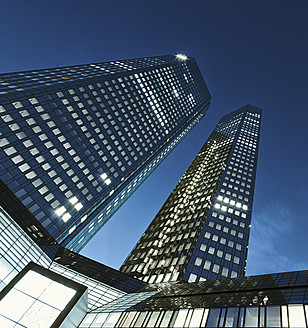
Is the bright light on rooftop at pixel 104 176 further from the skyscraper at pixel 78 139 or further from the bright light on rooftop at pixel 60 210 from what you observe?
the bright light on rooftop at pixel 60 210

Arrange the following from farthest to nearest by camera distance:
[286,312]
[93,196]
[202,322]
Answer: [93,196]
[202,322]
[286,312]

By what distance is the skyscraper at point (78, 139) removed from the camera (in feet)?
198

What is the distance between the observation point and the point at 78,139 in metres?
78.0

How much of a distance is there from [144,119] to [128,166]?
27.6 metres

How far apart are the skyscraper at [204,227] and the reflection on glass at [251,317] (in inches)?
1484

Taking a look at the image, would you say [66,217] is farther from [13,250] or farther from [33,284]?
[33,284]

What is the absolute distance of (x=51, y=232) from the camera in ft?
194

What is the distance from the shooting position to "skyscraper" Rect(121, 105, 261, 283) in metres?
64.2

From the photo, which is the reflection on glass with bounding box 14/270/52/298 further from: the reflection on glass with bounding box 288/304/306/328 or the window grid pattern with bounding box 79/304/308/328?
the reflection on glass with bounding box 288/304/306/328

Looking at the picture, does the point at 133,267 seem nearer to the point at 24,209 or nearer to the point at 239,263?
the point at 239,263

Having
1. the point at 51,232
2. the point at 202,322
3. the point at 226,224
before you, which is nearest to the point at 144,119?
the point at 226,224

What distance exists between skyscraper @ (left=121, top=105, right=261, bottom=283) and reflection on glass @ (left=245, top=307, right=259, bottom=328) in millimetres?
37682

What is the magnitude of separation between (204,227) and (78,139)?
46770mm

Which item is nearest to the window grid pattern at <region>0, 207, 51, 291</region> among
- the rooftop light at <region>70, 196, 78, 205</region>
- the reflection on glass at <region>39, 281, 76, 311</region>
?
the rooftop light at <region>70, 196, 78, 205</region>
